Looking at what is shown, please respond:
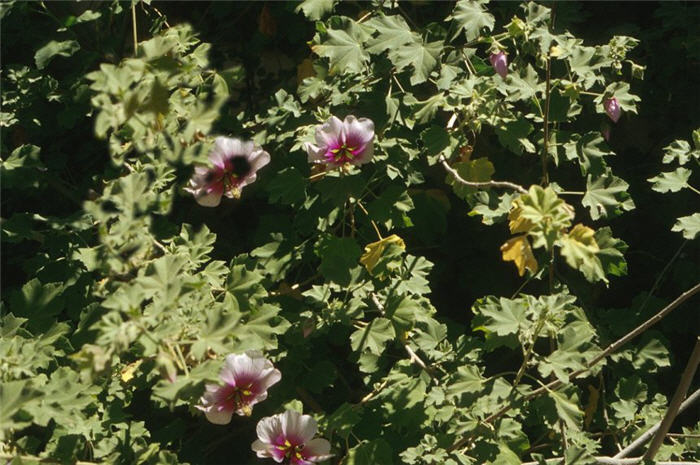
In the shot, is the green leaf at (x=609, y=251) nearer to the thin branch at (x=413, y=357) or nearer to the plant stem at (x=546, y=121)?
the plant stem at (x=546, y=121)

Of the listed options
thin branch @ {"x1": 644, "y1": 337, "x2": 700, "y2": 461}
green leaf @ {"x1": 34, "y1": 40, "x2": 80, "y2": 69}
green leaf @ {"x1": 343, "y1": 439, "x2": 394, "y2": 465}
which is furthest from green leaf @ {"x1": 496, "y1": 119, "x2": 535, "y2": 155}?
green leaf @ {"x1": 34, "y1": 40, "x2": 80, "y2": 69}

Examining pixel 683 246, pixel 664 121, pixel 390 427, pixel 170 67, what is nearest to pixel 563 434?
pixel 390 427

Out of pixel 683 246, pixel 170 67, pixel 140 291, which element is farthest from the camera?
pixel 683 246

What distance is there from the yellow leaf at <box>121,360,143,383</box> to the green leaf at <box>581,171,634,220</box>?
1040 millimetres

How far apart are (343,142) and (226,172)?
27 centimetres

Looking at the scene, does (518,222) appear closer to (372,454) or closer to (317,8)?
(372,454)

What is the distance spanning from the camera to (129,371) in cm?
211

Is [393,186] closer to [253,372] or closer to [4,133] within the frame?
[253,372]

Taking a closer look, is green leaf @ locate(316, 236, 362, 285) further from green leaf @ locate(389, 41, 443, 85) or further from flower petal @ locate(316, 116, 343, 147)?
green leaf @ locate(389, 41, 443, 85)

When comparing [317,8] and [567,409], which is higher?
[317,8]

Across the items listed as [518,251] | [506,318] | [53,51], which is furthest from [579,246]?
[53,51]

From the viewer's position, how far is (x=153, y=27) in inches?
97.1

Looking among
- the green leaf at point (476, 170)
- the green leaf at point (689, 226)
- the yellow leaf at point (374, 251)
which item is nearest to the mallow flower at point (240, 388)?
the yellow leaf at point (374, 251)

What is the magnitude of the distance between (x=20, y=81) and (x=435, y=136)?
3.47 feet
